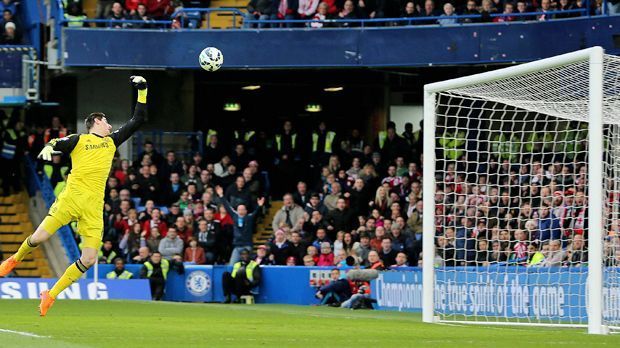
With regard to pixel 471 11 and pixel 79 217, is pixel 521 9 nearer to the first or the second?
pixel 471 11

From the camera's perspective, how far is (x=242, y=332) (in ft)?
40.4

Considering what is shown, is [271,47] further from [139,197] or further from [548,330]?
[548,330]

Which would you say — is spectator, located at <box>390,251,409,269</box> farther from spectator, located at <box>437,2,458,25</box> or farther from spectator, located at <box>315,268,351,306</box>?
spectator, located at <box>437,2,458,25</box>

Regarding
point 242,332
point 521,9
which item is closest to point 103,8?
point 521,9

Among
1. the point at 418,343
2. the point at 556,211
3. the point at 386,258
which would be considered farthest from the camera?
the point at 386,258

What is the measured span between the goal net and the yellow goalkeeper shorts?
4.31m

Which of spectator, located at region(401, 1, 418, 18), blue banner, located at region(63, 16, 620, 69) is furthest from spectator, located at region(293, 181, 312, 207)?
spectator, located at region(401, 1, 418, 18)

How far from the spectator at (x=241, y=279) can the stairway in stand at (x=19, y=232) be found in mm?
5222

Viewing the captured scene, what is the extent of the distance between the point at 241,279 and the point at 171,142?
773 cm

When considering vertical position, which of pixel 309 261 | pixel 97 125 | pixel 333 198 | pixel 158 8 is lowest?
pixel 309 261

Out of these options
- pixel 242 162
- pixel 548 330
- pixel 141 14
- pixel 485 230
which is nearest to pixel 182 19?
pixel 141 14

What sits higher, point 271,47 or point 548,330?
point 271,47

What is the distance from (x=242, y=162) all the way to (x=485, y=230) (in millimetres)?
10400

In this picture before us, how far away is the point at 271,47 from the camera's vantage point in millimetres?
26969
